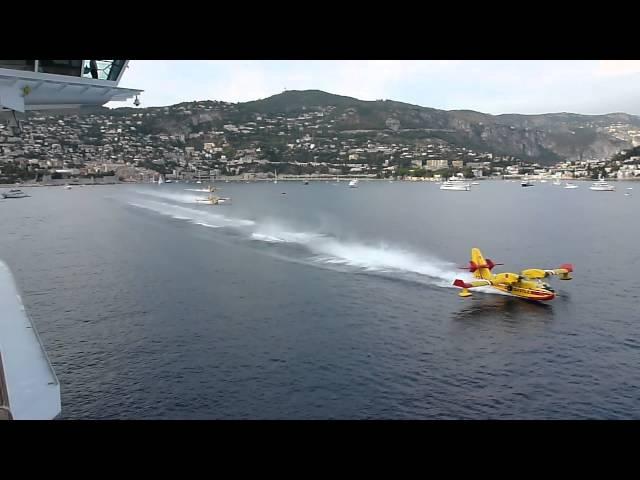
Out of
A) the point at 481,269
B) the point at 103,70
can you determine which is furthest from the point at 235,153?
the point at 103,70

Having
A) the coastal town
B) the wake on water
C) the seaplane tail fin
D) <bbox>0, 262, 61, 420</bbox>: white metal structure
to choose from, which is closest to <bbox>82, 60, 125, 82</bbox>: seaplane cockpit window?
<bbox>0, 262, 61, 420</bbox>: white metal structure

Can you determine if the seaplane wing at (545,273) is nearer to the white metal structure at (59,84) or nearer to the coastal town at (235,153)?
the white metal structure at (59,84)

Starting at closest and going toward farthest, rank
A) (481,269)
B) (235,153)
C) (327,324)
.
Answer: (327,324) < (481,269) < (235,153)

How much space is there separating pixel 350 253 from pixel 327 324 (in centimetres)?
1404

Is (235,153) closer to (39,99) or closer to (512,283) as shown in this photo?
(512,283)

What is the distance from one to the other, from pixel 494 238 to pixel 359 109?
438ft

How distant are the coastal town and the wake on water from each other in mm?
76195

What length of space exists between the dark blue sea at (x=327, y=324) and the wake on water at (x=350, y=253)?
0.23 meters

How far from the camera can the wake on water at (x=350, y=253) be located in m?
29.1

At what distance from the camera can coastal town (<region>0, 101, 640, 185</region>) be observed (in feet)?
385

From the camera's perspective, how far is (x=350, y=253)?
34625 millimetres

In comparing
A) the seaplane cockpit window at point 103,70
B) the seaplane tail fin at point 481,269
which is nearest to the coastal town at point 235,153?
the seaplane tail fin at point 481,269

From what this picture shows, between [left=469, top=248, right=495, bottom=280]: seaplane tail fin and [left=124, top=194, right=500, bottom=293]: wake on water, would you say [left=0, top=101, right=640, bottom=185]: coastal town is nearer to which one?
[left=124, top=194, right=500, bottom=293]: wake on water
